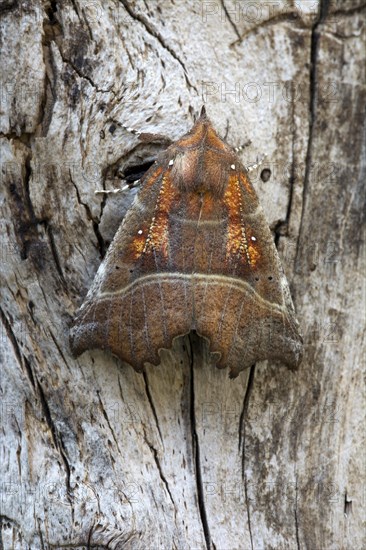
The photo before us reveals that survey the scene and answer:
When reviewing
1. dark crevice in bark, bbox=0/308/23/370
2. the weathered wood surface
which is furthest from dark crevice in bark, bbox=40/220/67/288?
dark crevice in bark, bbox=0/308/23/370

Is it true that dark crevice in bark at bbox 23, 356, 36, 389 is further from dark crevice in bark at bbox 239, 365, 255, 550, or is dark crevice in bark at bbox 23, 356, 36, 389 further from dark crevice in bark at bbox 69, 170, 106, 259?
dark crevice in bark at bbox 239, 365, 255, 550

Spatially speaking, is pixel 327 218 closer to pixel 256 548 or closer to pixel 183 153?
pixel 183 153

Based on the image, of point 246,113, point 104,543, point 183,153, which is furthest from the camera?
point 246,113

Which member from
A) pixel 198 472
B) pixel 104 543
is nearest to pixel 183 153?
pixel 198 472

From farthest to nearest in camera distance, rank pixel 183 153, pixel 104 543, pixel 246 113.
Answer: pixel 246 113 < pixel 183 153 < pixel 104 543

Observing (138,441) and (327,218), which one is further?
(327,218)
